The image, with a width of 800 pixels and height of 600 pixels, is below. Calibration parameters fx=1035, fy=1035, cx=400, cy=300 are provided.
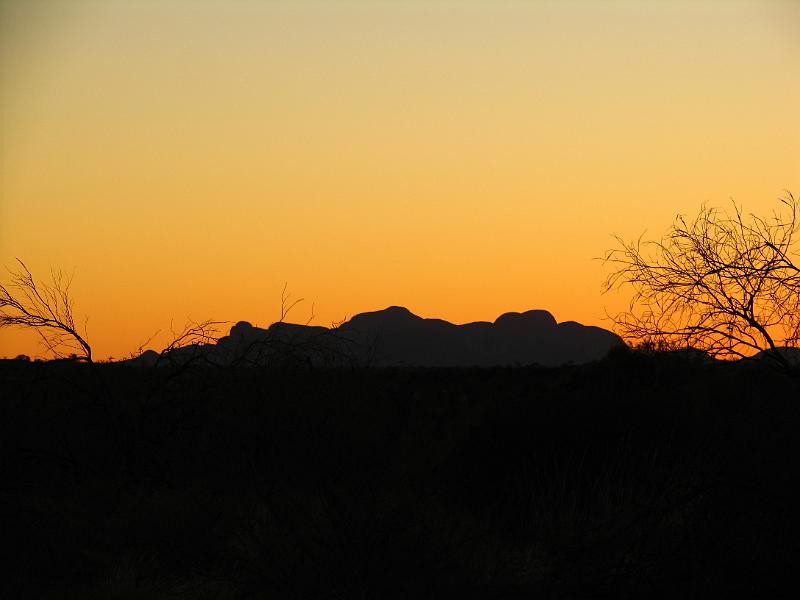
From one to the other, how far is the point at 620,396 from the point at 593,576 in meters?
9.04

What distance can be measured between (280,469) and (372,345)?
2.74 m

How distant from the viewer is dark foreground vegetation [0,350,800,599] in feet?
28.8

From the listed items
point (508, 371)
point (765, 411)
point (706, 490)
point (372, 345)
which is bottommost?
point (706, 490)

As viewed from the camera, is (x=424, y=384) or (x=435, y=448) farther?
(x=424, y=384)

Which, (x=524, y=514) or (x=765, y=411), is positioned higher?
(x=765, y=411)

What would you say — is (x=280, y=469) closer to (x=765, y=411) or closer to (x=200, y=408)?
(x=200, y=408)

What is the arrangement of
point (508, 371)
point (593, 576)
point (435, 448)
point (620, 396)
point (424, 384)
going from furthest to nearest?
point (508, 371)
point (424, 384)
point (620, 396)
point (435, 448)
point (593, 576)

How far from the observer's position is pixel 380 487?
30.4 ft

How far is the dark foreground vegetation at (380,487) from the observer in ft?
28.8

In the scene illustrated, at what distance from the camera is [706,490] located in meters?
10.1

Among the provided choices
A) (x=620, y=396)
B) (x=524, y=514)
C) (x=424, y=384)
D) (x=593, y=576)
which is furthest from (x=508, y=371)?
(x=593, y=576)

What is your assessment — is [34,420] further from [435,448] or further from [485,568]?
[485,568]

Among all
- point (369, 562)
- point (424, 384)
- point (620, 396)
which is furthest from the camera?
point (424, 384)

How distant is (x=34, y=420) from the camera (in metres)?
17.4
